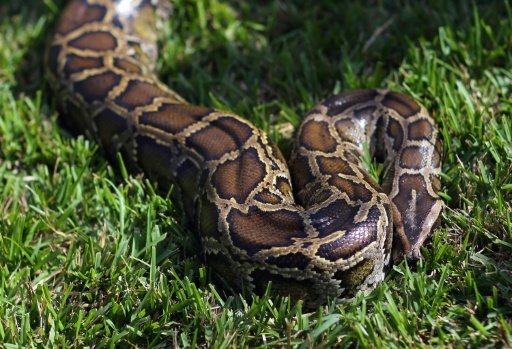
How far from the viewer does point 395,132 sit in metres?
6.39

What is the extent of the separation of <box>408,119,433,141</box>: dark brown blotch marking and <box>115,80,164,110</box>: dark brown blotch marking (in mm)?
2516

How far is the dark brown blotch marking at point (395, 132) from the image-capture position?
628cm

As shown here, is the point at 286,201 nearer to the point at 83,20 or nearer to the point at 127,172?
the point at 127,172

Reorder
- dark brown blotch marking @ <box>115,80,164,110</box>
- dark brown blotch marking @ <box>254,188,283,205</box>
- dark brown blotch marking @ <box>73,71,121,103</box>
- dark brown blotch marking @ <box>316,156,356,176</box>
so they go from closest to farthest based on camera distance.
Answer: dark brown blotch marking @ <box>254,188,283,205</box>, dark brown blotch marking @ <box>316,156,356,176</box>, dark brown blotch marking @ <box>115,80,164,110</box>, dark brown blotch marking @ <box>73,71,121,103</box>

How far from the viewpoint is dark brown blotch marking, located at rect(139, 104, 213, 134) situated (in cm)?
636

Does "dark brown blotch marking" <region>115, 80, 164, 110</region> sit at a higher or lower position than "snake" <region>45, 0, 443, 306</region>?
higher

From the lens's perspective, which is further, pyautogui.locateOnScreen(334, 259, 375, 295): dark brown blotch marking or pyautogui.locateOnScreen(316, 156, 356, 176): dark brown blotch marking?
pyautogui.locateOnScreen(316, 156, 356, 176): dark brown blotch marking

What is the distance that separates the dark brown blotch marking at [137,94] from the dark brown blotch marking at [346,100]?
1.72 meters

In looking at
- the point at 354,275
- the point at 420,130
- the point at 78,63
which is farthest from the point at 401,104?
the point at 78,63

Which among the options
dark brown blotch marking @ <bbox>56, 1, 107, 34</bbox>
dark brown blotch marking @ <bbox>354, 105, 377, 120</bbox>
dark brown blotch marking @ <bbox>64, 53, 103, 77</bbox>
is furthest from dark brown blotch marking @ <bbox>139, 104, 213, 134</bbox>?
dark brown blotch marking @ <bbox>56, 1, 107, 34</bbox>

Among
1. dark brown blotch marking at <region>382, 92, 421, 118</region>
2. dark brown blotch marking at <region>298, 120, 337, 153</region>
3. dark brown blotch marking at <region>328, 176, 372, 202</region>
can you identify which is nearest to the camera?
dark brown blotch marking at <region>328, 176, 372, 202</region>

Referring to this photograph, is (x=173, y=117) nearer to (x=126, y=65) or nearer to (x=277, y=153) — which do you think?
(x=277, y=153)

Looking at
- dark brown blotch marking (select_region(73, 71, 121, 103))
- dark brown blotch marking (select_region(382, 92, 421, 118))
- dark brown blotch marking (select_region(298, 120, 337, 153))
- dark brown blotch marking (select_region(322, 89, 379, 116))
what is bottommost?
dark brown blotch marking (select_region(298, 120, 337, 153))

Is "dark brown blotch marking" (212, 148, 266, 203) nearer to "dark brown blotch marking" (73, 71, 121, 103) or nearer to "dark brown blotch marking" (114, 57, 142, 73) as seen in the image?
"dark brown blotch marking" (73, 71, 121, 103)
